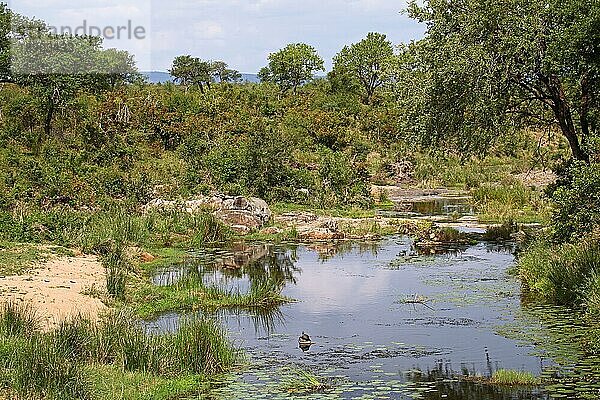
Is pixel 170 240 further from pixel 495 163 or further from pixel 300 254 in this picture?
pixel 495 163

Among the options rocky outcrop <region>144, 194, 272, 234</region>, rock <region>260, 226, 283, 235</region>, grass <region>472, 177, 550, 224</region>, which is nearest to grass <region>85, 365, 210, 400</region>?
rock <region>260, 226, 283, 235</region>

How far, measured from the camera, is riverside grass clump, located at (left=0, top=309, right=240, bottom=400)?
8.60 m

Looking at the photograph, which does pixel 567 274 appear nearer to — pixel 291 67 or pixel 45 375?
pixel 45 375

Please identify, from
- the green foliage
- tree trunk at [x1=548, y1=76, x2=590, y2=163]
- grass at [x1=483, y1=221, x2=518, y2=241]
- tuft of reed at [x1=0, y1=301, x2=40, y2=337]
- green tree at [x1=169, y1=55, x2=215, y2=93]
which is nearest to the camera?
tuft of reed at [x1=0, y1=301, x2=40, y2=337]

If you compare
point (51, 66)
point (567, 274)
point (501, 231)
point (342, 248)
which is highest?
point (51, 66)

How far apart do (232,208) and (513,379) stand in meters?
15.2

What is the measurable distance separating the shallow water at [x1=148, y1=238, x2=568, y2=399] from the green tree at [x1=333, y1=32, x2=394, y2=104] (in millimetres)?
38704

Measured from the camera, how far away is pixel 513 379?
1000 centimetres

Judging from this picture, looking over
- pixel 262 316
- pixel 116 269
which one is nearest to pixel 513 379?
pixel 262 316

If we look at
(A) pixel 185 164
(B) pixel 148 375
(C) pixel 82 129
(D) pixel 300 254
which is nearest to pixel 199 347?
(B) pixel 148 375

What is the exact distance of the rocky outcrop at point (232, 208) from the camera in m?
23.7

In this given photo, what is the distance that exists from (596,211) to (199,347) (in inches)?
252

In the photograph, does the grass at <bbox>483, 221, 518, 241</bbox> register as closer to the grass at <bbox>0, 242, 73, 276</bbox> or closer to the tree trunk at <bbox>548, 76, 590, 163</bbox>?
the tree trunk at <bbox>548, 76, 590, 163</bbox>

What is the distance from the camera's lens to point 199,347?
10.4 meters
